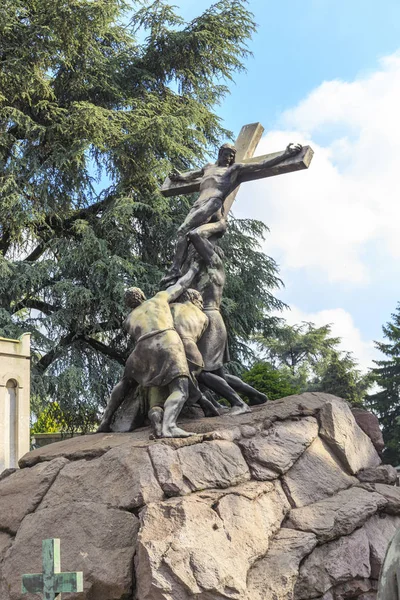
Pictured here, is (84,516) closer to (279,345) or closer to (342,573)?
(342,573)

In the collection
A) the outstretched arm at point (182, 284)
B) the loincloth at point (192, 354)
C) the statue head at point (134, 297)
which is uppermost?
the outstretched arm at point (182, 284)

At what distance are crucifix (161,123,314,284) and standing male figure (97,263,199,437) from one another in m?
0.82

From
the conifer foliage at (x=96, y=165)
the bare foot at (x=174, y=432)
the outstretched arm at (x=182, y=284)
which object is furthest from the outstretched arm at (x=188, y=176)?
the conifer foliage at (x=96, y=165)

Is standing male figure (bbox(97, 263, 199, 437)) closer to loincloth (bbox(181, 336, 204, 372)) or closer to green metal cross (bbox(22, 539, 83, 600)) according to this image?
loincloth (bbox(181, 336, 204, 372))

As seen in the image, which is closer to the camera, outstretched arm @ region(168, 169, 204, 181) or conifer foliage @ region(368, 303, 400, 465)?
outstretched arm @ region(168, 169, 204, 181)

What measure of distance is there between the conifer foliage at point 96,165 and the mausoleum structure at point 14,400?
362cm

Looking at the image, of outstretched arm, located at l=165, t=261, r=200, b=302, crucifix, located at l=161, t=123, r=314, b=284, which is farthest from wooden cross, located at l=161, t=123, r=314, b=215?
outstretched arm, located at l=165, t=261, r=200, b=302

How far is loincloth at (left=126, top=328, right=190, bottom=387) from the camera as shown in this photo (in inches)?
271

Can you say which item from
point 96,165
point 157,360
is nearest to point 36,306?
point 96,165

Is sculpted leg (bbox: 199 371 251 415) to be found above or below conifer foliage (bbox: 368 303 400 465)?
below

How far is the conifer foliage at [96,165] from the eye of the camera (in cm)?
1614

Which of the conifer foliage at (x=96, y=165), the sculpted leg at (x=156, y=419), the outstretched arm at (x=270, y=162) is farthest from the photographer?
the conifer foliage at (x=96, y=165)

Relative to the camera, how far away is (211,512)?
5844 mm

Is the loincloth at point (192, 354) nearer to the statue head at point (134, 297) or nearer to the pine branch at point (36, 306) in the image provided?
the statue head at point (134, 297)
